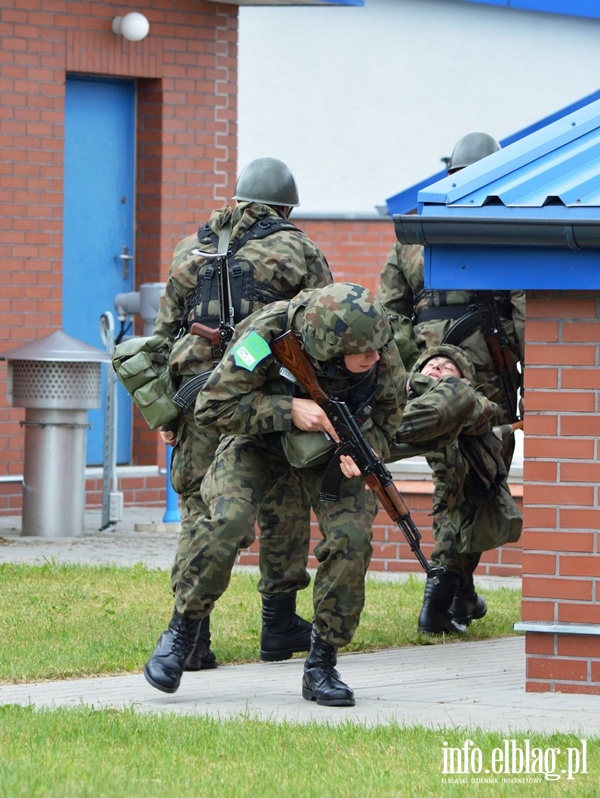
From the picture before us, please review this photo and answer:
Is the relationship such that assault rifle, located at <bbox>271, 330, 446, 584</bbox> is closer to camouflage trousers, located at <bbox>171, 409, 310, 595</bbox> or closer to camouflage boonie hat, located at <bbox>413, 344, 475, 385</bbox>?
camouflage trousers, located at <bbox>171, 409, 310, 595</bbox>

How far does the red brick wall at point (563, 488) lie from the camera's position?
6.40 meters

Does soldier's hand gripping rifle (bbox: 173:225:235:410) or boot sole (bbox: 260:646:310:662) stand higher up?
soldier's hand gripping rifle (bbox: 173:225:235:410)

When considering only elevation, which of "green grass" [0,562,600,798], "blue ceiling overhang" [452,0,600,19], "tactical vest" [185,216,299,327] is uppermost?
"blue ceiling overhang" [452,0,600,19]

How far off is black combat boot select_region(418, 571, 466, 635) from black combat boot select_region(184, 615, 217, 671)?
4.37 feet

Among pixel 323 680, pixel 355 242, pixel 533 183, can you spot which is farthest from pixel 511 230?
pixel 355 242

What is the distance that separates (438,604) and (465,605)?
22 cm

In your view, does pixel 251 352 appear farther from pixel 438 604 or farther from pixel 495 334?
pixel 438 604

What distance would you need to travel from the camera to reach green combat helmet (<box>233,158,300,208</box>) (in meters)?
7.13

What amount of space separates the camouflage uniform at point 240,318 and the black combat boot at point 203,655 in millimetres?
318

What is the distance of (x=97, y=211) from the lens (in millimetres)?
13000

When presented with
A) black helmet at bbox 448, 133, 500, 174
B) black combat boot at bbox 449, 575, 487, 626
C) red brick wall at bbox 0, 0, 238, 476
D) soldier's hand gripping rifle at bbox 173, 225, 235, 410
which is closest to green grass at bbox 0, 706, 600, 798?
soldier's hand gripping rifle at bbox 173, 225, 235, 410

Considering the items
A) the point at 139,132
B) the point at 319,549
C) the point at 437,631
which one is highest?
the point at 139,132

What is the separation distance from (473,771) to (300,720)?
947 mm

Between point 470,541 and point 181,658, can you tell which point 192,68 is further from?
point 181,658
